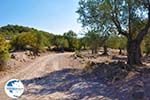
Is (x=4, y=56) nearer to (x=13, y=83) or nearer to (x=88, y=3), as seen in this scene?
(x=88, y=3)

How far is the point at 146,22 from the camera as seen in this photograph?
117ft

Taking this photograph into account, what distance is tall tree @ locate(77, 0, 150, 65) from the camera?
34.8 meters

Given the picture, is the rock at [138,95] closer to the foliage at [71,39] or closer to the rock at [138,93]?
the rock at [138,93]

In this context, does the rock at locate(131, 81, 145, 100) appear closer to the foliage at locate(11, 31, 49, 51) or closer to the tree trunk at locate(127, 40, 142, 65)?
the tree trunk at locate(127, 40, 142, 65)

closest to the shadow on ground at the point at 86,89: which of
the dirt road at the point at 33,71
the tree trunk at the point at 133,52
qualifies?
the dirt road at the point at 33,71

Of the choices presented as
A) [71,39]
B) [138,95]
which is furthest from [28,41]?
[138,95]

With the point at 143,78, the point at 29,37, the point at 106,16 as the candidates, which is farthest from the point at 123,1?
the point at 29,37

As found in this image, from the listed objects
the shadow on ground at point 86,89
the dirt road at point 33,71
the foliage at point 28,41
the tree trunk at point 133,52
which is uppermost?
the foliage at point 28,41

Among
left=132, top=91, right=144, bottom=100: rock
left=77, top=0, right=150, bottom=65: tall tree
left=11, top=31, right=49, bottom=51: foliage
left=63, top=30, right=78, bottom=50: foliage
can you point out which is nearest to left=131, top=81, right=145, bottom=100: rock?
left=132, top=91, right=144, bottom=100: rock

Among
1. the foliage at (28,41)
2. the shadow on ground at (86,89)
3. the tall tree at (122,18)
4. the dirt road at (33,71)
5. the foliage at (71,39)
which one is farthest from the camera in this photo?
the foliage at (71,39)

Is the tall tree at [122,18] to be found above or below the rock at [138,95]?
above

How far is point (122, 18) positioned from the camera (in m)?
35.9

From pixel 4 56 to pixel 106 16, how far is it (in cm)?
1285

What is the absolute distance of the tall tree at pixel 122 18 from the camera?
34844 mm
